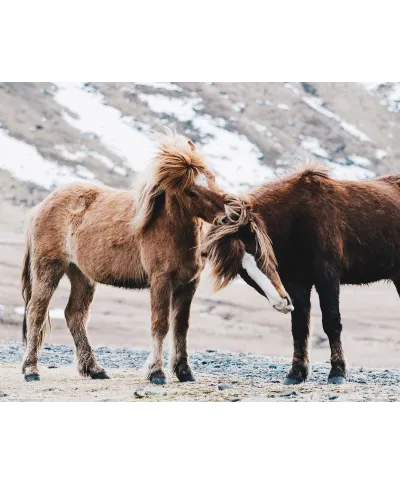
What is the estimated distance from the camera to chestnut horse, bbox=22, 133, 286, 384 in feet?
20.9

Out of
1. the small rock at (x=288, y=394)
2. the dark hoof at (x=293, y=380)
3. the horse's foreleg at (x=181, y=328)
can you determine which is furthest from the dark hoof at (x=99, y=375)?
the small rock at (x=288, y=394)

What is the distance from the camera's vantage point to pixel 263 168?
14617 mm

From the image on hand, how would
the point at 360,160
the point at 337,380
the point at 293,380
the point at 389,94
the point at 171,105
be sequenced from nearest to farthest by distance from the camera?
the point at 337,380 → the point at 293,380 → the point at 389,94 → the point at 360,160 → the point at 171,105

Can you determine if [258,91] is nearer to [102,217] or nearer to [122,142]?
[122,142]

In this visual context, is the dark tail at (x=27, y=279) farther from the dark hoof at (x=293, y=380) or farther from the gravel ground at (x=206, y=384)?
the dark hoof at (x=293, y=380)

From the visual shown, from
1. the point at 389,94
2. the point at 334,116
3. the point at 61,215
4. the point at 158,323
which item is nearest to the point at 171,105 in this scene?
the point at 334,116

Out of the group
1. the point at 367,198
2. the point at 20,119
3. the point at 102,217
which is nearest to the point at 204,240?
the point at 102,217

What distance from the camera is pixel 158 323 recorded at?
6324mm

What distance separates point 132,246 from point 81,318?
45.0 inches

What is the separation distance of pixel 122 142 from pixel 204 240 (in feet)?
28.1

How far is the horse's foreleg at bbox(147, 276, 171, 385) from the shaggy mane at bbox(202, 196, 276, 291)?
520mm

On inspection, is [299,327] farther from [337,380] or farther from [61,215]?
[61,215]

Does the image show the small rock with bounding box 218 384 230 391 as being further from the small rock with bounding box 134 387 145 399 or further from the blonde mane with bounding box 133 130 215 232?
the blonde mane with bounding box 133 130 215 232

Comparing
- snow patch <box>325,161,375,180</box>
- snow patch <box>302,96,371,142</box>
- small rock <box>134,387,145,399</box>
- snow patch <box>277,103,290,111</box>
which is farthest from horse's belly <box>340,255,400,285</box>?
snow patch <box>277,103,290,111</box>
